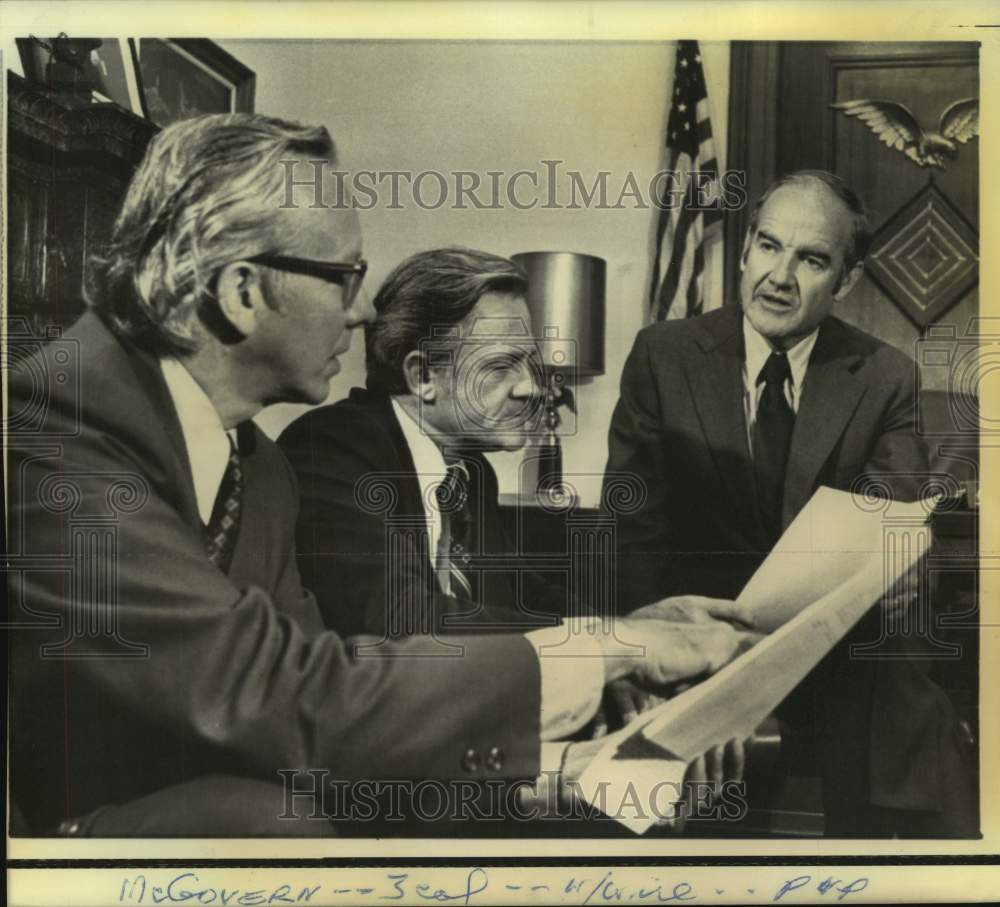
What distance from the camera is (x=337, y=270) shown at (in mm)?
5188

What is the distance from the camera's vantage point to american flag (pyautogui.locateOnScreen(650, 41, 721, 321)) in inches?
206

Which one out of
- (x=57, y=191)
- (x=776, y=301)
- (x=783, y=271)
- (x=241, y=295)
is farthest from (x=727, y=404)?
(x=57, y=191)

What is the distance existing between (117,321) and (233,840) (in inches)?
98.9

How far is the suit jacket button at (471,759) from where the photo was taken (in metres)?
5.16

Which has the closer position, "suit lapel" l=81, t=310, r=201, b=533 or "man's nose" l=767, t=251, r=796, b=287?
"suit lapel" l=81, t=310, r=201, b=533

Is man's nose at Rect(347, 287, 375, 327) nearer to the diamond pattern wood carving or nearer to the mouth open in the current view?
the mouth open

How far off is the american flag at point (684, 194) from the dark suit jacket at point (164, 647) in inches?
71.7

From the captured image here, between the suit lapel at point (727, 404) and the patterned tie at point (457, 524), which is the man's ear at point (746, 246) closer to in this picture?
the suit lapel at point (727, 404)

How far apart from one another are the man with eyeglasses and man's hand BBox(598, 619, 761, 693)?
11 mm

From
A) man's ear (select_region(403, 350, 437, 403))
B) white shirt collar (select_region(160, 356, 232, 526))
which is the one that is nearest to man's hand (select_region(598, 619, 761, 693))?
man's ear (select_region(403, 350, 437, 403))

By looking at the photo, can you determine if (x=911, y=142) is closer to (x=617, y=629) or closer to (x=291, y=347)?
(x=617, y=629)

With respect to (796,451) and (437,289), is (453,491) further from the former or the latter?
(796,451)

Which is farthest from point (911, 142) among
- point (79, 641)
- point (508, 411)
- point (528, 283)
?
point (79, 641)

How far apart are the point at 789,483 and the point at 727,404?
48cm
